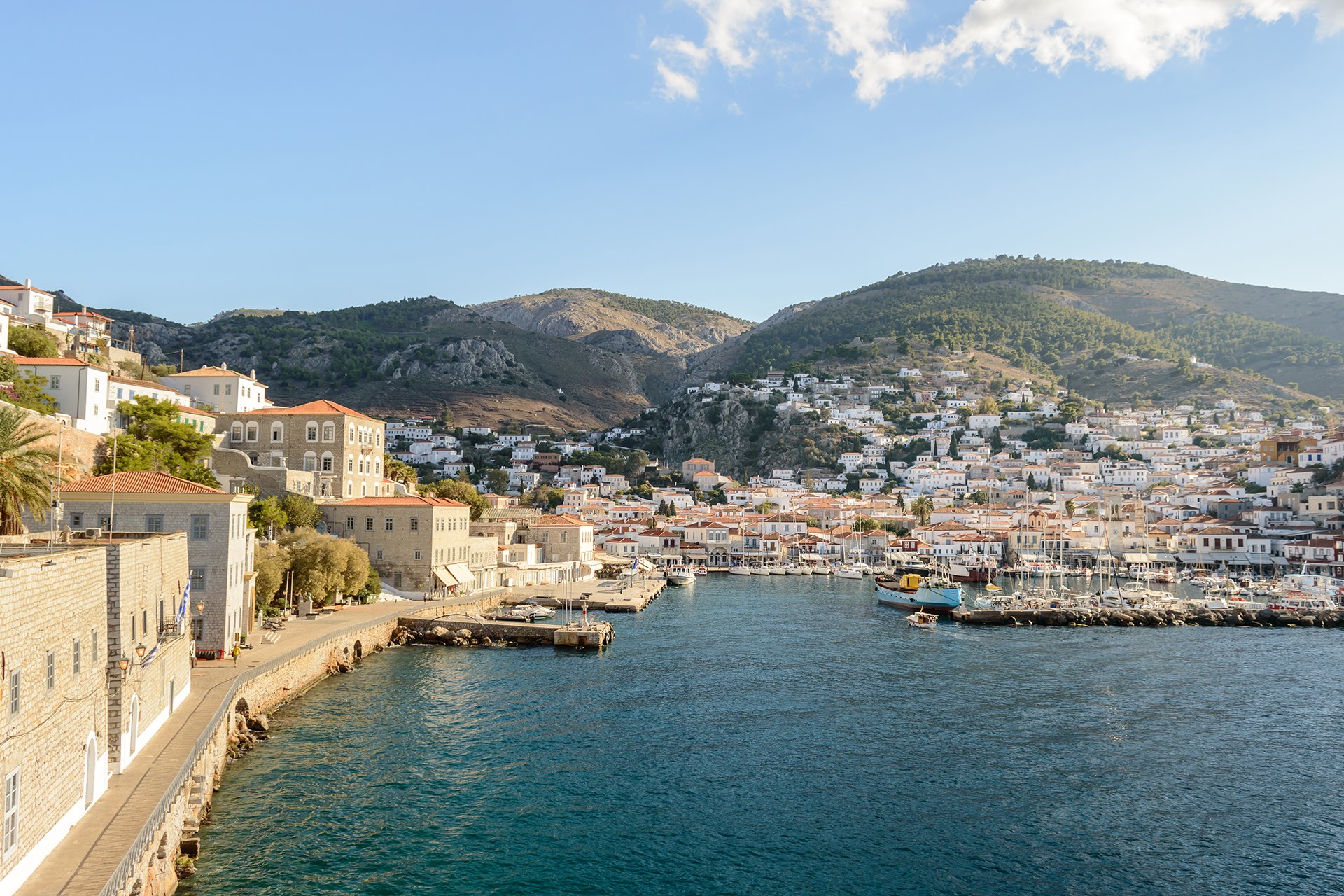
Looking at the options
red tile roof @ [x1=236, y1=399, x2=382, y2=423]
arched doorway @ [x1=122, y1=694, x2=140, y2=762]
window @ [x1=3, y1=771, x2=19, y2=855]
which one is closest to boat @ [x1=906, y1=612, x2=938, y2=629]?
red tile roof @ [x1=236, y1=399, x2=382, y2=423]

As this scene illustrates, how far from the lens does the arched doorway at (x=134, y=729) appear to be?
16219 mm

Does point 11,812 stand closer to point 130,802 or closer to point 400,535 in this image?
point 130,802

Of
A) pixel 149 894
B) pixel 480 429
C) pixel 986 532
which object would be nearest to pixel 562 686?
pixel 149 894

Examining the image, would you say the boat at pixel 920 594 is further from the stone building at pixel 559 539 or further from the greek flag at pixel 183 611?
the greek flag at pixel 183 611

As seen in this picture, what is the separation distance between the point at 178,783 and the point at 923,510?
88106mm

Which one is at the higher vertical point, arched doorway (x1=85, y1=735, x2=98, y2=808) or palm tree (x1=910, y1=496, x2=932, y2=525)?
palm tree (x1=910, y1=496, x2=932, y2=525)

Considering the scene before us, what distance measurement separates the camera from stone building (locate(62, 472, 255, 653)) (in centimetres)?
2509

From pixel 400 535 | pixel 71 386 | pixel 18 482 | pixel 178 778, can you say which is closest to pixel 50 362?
pixel 71 386

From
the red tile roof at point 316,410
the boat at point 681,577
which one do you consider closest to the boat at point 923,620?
the boat at point 681,577

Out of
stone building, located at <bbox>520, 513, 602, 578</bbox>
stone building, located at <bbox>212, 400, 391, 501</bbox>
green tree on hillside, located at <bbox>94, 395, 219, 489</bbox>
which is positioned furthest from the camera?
stone building, located at <bbox>520, 513, 602, 578</bbox>

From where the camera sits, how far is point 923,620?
48.2 meters

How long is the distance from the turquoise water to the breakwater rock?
492 inches

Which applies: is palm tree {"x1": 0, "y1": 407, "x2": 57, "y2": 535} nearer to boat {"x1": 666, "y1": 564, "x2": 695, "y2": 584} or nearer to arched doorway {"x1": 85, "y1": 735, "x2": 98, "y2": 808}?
arched doorway {"x1": 85, "y1": 735, "x2": 98, "y2": 808}

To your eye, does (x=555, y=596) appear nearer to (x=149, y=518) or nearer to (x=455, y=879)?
(x=149, y=518)
